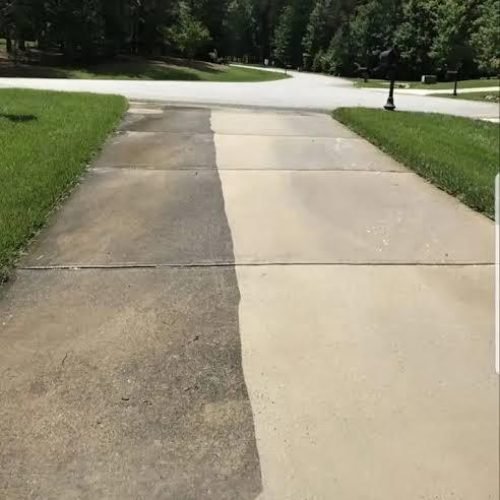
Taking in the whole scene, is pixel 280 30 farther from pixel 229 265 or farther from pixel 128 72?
pixel 229 265

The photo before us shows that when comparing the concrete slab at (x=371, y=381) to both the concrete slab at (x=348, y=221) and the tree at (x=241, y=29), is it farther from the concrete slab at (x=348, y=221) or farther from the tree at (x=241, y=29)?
the tree at (x=241, y=29)

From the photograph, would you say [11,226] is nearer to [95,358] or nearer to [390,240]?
[95,358]

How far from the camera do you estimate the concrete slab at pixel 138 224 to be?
464cm

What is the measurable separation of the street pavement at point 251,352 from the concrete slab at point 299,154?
1671 mm

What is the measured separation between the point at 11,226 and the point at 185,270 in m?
1.52

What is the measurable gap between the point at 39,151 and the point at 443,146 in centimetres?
580

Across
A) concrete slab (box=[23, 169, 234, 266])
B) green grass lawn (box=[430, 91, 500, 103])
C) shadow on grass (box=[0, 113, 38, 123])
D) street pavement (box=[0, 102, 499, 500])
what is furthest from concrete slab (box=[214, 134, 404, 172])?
green grass lawn (box=[430, 91, 500, 103])

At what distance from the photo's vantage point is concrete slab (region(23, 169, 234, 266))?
183 inches

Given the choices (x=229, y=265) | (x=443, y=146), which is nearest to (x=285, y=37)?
(x=443, y=146)

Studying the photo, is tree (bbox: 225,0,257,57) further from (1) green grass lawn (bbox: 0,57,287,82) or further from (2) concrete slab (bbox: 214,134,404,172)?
(2) concrete slab (bbox: 214,134,404,172)

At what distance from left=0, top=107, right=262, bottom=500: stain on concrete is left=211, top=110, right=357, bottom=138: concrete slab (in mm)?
6075

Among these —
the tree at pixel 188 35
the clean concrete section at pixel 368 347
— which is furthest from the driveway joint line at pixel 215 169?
the tree at pixel 188 35

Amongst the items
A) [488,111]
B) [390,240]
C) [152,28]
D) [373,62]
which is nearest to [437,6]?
[373,62]

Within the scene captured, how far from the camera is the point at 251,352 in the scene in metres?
3.33
